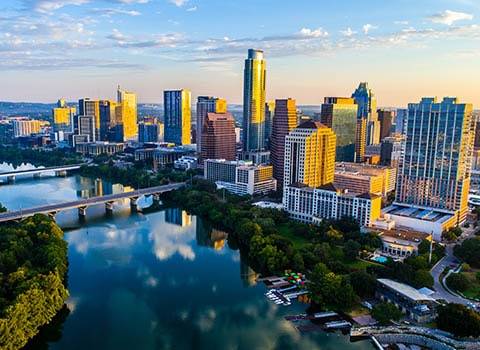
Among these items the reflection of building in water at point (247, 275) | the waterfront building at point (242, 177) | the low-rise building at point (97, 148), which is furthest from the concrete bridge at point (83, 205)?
the low-rise building at point (97, 148)

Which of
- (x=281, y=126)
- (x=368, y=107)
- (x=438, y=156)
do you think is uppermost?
(x=368, y=107)

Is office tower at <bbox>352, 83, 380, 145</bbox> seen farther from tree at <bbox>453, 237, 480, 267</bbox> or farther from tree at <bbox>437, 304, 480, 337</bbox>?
tree at <bbox>437, 304, 480, 337</bbox>

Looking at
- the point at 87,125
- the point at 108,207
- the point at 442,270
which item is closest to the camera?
the point at 442,270

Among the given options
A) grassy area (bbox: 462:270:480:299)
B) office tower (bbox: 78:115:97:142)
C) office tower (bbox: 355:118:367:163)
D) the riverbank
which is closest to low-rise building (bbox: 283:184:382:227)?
grassy area (bbox: 462:270:480:299)

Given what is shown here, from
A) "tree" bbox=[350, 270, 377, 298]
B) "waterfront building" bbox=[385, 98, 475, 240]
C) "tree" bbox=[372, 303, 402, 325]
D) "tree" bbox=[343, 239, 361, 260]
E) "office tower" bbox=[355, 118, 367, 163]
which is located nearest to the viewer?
"tree" bbox=[372, 303, 402, 325]

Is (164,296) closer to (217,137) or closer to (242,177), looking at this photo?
(242,177)

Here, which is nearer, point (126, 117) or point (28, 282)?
point (28, 282)

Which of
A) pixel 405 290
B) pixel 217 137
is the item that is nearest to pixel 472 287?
pixel 405 290
